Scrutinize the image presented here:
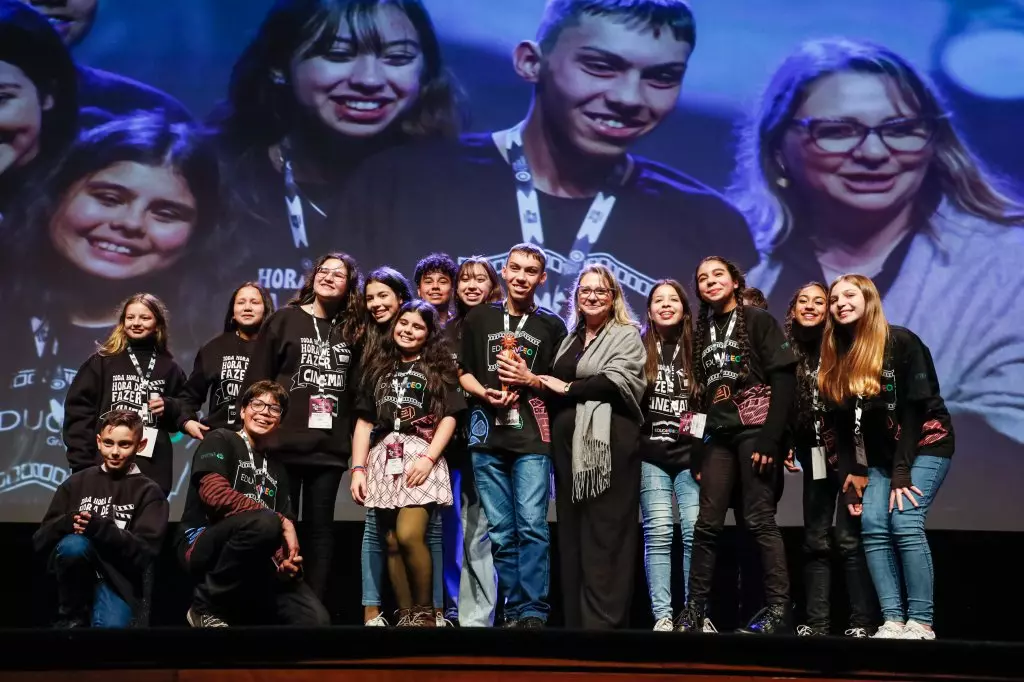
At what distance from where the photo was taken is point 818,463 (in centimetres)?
347

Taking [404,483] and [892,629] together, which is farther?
[404,483]

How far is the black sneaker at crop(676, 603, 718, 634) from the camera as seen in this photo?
326 cm

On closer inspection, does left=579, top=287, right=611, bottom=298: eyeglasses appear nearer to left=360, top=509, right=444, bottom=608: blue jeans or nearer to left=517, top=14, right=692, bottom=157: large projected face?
left=360, top=509, right=444, bottom=608: blue jeans

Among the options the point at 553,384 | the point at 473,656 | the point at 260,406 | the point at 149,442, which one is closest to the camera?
the point at 473,656

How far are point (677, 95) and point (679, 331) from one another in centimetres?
174

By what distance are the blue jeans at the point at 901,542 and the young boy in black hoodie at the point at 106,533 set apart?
7.44ft

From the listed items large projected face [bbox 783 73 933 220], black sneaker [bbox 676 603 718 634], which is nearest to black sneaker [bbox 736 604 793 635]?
black sneaker [bbox 676 603 718 634]

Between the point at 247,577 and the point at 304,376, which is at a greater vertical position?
the point at 304,376

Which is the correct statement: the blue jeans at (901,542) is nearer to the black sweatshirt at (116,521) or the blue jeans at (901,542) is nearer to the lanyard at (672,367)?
the lanyard at (672,367)

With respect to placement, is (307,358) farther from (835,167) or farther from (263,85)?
(835,167)

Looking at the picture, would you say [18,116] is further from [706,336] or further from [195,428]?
[706,336]

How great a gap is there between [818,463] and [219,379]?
2150mm

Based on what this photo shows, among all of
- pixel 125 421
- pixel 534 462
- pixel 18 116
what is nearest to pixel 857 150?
pixel 534 462

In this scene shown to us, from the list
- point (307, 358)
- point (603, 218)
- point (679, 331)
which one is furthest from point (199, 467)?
point (603, 218)
